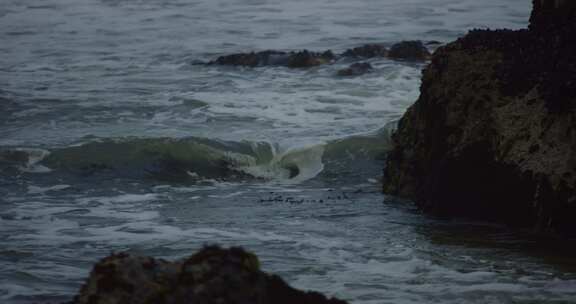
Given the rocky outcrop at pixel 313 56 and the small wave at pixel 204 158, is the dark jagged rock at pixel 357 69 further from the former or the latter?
the small wave at pixel 204 158

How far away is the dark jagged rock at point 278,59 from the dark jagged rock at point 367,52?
1.34 feet

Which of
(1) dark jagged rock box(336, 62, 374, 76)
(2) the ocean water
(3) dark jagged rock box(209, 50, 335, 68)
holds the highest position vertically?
(3) dark jagged rock box(209, 50, 335, 68)

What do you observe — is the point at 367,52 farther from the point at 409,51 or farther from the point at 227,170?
the point at 227,170

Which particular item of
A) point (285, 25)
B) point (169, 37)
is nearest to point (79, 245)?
point (169, 37)

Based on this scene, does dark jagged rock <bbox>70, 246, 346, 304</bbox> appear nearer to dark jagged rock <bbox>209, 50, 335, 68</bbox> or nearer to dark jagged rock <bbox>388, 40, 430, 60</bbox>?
dark jagged rock <bbox>209, 50, 335, 68</bbox>

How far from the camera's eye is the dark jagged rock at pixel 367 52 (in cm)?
2059

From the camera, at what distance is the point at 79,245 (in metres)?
7.83

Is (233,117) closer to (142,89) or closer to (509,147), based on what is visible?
(142,89)

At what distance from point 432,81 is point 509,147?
1.43m

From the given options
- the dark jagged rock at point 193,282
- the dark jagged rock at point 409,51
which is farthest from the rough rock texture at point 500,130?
the dark jagged rock at point 409,51

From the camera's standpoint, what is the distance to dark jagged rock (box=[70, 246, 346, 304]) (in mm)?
3725

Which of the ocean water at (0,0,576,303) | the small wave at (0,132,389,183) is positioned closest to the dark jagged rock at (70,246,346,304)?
the ocean water at (0,0,576,303)

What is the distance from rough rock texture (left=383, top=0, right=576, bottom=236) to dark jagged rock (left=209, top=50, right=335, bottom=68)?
10.2 metres

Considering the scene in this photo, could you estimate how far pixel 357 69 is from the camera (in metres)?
18.8
